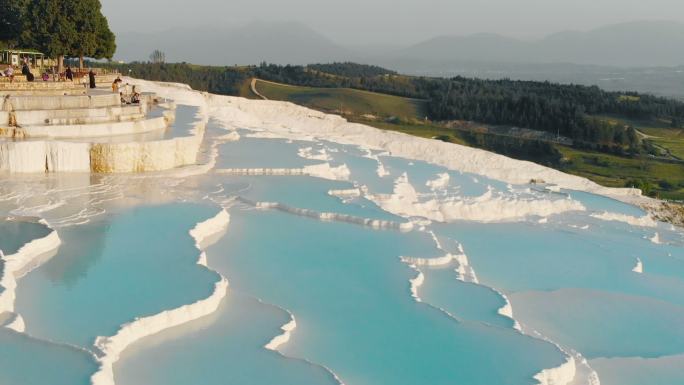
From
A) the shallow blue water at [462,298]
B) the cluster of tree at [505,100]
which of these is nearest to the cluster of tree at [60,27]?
the shallow blue water at [462,298]

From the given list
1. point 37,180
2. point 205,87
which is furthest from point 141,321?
point 205,87

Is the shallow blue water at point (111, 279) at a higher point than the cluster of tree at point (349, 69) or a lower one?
lower

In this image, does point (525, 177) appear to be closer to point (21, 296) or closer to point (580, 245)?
point (580, 245)

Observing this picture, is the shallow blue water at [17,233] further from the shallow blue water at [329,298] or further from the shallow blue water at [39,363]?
the shallow blue water at [39,363]

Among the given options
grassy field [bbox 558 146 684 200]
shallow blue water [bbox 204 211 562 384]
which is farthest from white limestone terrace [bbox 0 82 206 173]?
grassy field [bbox 558 146 684 200]

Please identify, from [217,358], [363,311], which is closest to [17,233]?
[217,358]

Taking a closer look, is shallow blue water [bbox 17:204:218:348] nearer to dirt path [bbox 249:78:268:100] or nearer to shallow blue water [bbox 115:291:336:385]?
shallow blue water [bbox 115:291:336:385]

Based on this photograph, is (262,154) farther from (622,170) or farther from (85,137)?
(622,170)
